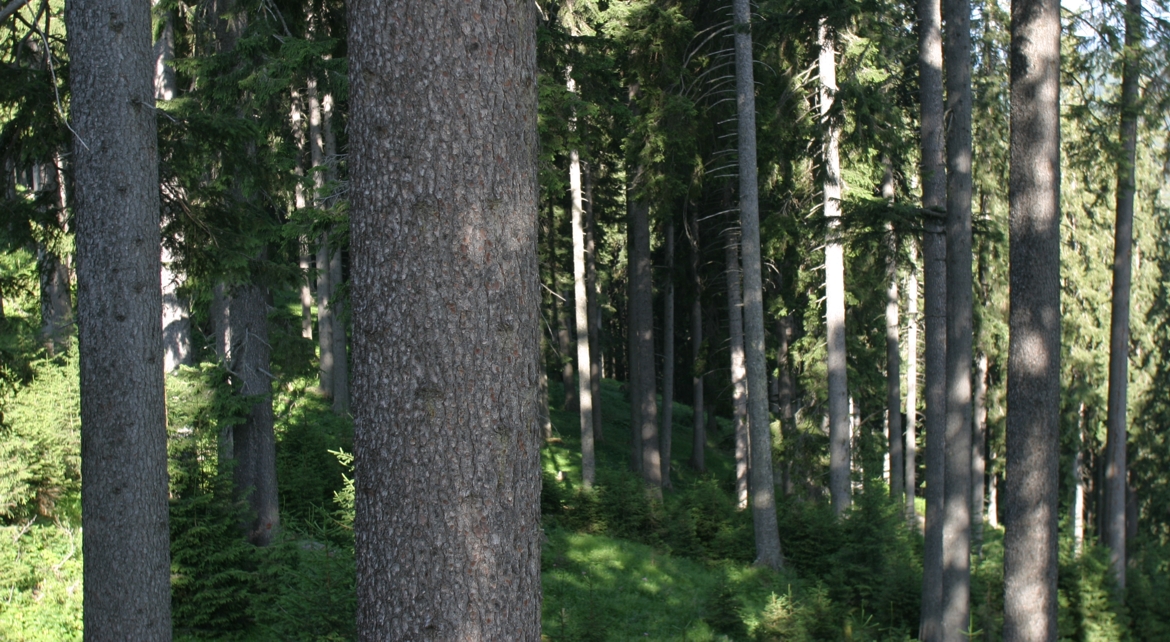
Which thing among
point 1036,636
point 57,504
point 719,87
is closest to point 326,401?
point 57,504

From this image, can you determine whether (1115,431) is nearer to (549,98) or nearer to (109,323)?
(549,98)

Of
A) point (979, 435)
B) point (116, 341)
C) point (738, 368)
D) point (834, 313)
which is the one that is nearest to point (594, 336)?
point (738, 368)

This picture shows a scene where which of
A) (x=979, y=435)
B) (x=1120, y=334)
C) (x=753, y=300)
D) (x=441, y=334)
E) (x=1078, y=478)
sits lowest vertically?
(x=1078, y=478)

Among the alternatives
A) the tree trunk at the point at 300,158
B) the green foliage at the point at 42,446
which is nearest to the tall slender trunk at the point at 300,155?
the tree trunk at the point at 300,158

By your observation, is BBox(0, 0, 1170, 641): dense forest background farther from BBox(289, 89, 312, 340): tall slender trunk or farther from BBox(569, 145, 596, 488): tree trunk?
BBox(289, 89, 312, 340): tall slender trunk

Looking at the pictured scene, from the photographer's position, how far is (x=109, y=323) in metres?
5.93

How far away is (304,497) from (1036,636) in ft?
36.3

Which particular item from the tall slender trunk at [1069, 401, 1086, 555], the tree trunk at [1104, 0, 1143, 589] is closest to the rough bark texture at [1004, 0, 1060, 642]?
the tree trunk at [1104, 0, 1143, 589]

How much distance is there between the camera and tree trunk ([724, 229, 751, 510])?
61.2 ft

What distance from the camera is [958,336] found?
10.5m

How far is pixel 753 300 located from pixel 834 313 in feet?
5.75

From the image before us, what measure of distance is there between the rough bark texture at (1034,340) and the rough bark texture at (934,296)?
3.11m

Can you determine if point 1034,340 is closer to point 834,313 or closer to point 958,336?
point 958,336

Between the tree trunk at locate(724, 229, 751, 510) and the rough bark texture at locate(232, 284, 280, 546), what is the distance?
34.6 ft
